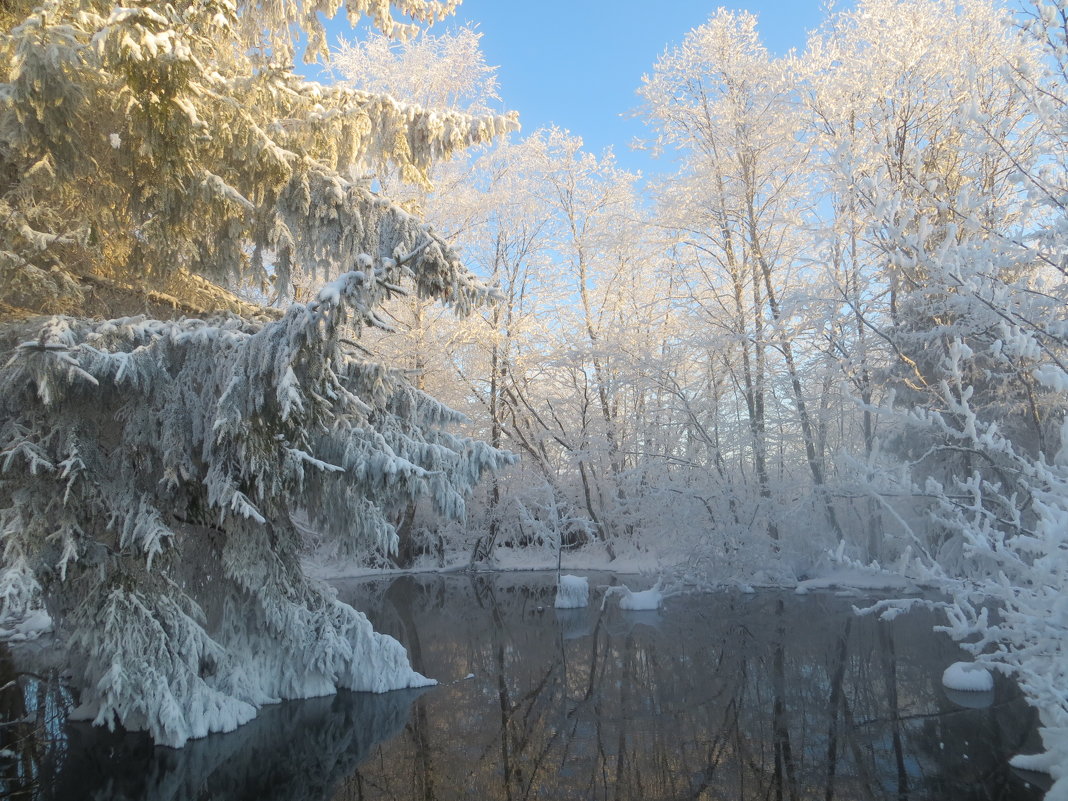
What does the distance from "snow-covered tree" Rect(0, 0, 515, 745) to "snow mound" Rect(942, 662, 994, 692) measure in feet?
17.1

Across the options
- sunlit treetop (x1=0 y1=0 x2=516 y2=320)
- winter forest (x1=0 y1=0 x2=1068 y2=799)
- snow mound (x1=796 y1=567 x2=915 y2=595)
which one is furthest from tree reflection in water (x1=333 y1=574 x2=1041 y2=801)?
sunlit treetop (x1=0 y1=0 x2=516 y2=320)

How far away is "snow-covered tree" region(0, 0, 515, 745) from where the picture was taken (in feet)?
18.9

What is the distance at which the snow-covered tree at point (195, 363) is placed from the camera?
5764 mm

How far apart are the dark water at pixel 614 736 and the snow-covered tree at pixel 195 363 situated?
0.62 metres

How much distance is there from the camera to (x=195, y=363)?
6637mm

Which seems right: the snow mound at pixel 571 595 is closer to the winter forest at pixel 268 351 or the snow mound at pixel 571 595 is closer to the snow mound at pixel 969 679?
the winter forest at pixel 268 351

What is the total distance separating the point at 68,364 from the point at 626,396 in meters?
19.5

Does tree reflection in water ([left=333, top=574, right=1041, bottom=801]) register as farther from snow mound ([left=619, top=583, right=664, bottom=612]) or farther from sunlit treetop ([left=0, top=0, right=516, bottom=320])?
sunlit treetop ([left=0, top=0, right=516, bottom=320])

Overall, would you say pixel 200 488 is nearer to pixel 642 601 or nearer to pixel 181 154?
pixel 181 154

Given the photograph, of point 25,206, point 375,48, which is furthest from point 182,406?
point 375,48

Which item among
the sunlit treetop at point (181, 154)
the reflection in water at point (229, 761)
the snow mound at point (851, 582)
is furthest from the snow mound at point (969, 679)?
the snow mound at point (851, 582)

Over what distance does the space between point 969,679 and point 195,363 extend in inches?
315

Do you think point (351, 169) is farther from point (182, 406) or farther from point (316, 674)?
point (316, 674)

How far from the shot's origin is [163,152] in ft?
20.4
